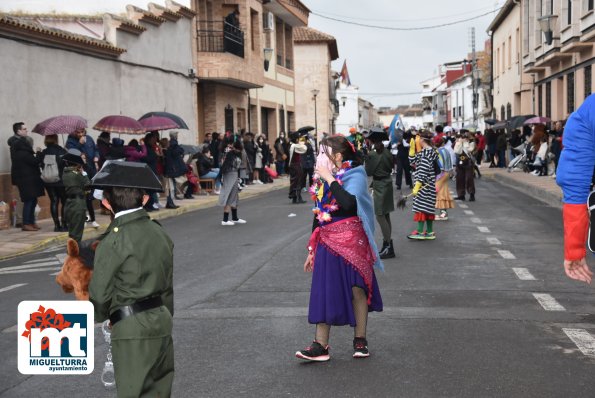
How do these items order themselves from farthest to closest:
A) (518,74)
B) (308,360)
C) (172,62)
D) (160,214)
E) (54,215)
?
(518,74), (172,62), (160,214), (54,215), (308,360)

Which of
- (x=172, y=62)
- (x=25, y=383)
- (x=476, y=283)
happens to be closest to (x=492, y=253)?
(x=476, y=283)

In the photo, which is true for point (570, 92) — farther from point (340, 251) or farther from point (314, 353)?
point (314, 353)

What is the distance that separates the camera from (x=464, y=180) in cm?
1997

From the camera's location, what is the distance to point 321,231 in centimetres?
598

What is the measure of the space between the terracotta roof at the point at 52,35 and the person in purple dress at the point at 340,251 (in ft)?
40.0

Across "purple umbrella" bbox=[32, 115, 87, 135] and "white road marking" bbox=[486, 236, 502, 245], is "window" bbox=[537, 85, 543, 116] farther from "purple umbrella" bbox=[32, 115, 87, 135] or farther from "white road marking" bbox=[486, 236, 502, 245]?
"purple umbrella" bbox=[32, 115, 87, 135]

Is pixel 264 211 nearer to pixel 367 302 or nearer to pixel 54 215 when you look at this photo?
pixel 54 215

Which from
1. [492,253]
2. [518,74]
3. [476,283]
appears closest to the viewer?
[476,283]

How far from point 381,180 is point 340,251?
5.12 meters

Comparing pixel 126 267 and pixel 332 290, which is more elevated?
pixel 126 267

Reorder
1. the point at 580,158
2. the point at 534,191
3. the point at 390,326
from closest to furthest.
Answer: the point at 580,158
the point at 390,326
the point at 534,191

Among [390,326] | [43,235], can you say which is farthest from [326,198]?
[43,235]

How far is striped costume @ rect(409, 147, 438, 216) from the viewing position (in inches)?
456

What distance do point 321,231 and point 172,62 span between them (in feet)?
70.9
